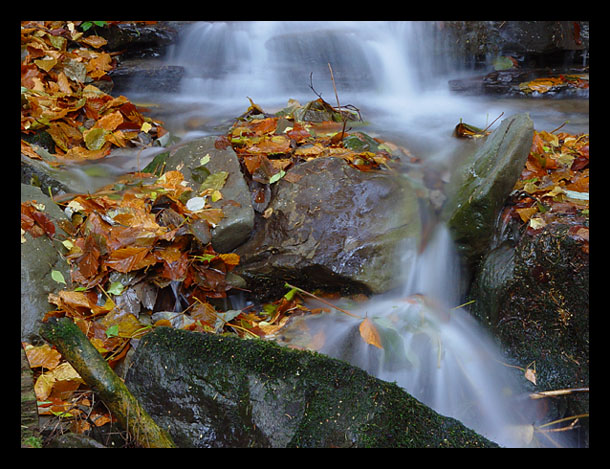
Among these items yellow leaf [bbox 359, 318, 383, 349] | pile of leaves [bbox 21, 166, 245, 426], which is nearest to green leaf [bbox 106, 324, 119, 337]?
pile of leaves [bbox 21, 166, 245, 426]

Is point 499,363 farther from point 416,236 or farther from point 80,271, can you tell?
point 80,271

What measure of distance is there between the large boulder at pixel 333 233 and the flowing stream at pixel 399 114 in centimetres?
20

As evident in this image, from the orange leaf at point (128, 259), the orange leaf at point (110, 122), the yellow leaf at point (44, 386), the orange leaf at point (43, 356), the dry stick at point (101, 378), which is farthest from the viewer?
the orange leaf at point (110, 122)

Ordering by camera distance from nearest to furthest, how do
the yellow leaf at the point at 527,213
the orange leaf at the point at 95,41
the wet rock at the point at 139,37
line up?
the yellow leaf at the point at 527,213
the orange leaf at the point at 95,41
the wet rock at the point at 139,37

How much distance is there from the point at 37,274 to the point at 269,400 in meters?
1.80

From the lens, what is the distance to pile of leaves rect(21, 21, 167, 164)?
4527 mm

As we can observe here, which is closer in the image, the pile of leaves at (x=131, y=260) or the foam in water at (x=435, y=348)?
the foam in water at (x=435, y=348)

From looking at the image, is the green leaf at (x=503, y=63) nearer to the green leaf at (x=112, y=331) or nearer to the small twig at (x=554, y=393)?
the small twig at (x=554, y=393)

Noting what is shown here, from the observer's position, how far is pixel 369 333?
301cm

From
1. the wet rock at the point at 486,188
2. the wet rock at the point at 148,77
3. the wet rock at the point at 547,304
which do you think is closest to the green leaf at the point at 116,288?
the wet rock at the point at 486,188

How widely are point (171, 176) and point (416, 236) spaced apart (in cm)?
191

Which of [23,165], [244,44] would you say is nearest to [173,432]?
[23,165]

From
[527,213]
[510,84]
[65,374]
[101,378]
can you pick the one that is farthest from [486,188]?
[510,84]

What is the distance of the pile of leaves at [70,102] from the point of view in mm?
4527
